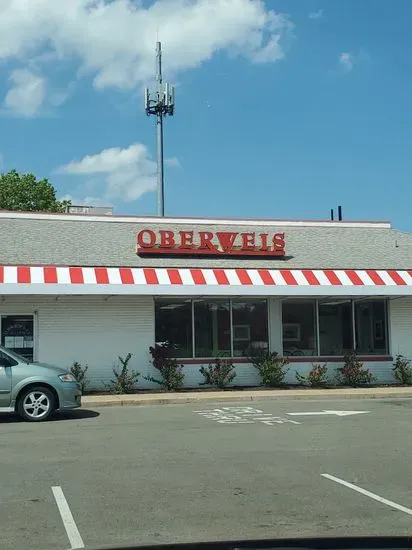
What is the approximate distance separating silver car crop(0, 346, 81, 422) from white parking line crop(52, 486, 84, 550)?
6.28 metres

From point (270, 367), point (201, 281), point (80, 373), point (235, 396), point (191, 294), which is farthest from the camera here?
point (270, 367)

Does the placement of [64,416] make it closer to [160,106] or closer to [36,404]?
[36,404]

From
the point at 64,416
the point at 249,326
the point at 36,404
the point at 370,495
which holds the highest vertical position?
the point at 249,326

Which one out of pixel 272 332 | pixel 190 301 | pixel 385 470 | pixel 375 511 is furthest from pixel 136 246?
pixel 375 511

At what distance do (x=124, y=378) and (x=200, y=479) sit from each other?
12.2 m

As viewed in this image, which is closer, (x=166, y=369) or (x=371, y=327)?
(x=166, y=369)

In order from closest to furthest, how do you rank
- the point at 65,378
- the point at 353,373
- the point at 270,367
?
the point at 65,378, the point at 270,367, the point at 353,373

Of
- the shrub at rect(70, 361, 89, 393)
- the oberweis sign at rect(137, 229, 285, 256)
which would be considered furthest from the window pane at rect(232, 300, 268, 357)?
the shrub at rect(70, 361, 89, 393)

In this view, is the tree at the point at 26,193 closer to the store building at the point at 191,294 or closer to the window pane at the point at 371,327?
the store building at the point at 191,294

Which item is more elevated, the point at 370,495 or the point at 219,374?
the point at 219,374

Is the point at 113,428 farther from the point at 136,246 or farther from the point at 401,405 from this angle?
the point at 136,246

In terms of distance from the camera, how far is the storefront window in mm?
20594

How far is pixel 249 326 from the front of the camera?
888 inches

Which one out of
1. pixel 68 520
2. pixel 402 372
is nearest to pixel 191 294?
pixel 402 372
